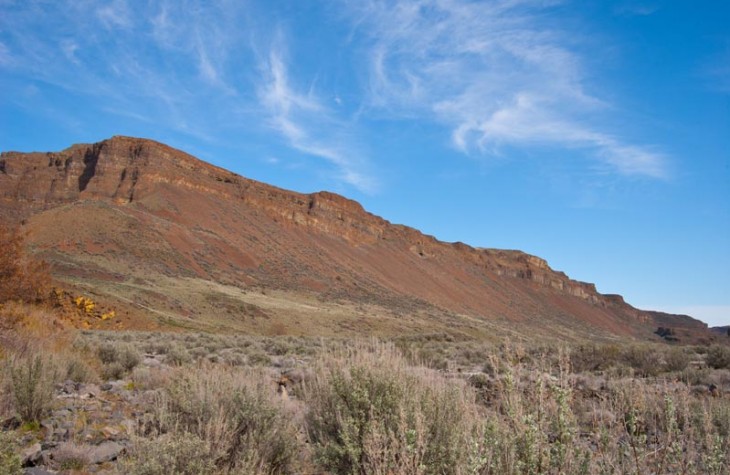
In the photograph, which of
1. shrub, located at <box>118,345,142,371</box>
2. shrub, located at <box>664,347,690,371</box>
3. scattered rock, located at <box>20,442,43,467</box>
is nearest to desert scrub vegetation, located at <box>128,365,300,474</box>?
scattered rock, located at <box>20,442,43,467</box>

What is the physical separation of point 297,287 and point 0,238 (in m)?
56.5

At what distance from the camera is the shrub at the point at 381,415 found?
387 cm

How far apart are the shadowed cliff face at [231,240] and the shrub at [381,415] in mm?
36520

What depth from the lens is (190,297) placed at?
43531mm

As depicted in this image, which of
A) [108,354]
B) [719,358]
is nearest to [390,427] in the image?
[108,354]

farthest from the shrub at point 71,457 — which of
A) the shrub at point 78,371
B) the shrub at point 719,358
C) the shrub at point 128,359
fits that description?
the shrub at point 719,358

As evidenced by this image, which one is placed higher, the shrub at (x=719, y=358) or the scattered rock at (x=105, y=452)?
the shrub at (x=719, y=358)

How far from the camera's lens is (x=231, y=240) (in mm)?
71312

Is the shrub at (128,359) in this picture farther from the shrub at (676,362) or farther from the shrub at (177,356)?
the shrub at (676,362)

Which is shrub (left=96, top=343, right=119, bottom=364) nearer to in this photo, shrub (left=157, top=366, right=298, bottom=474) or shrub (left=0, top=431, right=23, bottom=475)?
shrub (left=157, top=366, right=298, bottom=474)

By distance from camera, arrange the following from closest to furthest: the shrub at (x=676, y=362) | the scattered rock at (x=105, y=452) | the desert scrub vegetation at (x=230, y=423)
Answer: the desert scrub vegetation at (x=230, y=423), the scattered rock at (x=105, y=452), the shrub at (x=676, y=362)

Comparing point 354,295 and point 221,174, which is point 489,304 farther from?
point 221,174

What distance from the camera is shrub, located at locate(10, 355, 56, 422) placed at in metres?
5.73

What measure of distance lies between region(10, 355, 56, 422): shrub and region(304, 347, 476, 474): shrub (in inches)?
134
